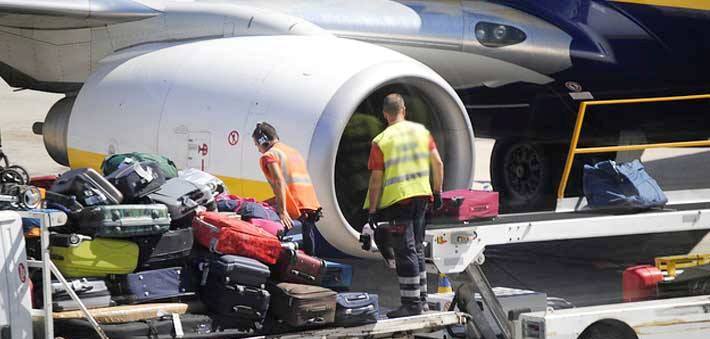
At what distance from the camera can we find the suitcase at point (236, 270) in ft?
20.8

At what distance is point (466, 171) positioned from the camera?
9891 mm

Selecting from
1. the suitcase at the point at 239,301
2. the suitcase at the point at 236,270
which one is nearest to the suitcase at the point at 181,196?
the suitcase at the point at 236,270

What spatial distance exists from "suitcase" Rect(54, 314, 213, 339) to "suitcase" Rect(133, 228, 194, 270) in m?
0.38

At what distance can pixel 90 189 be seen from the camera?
21.3ft

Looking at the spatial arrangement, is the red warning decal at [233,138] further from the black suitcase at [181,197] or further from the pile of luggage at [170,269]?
the pile of luggage at [170,269]

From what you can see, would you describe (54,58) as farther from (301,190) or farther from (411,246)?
(411,246)

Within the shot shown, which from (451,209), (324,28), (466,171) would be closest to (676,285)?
(451,209)

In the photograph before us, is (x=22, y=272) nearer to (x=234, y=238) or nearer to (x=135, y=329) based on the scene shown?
(x=135, y=329)

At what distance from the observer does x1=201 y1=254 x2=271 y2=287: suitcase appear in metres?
6.34

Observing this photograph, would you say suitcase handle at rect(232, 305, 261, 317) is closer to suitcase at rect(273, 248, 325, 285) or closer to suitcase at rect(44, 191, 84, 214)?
suitcase at rect(273, 248, 325, 285)

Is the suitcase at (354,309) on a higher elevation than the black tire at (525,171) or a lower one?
lower

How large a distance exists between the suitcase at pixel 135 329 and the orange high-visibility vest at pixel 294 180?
5.74 feet

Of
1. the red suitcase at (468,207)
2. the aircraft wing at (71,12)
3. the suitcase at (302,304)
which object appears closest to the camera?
the suitcase at (302,304)

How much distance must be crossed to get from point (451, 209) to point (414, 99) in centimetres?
243
